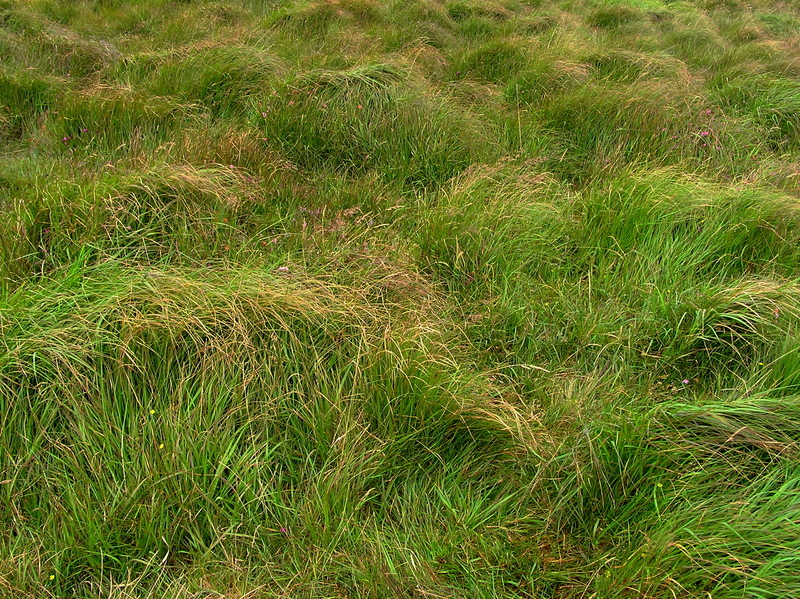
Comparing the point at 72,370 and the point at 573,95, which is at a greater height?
the point at 573,95

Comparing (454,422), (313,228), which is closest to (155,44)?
(313,228)

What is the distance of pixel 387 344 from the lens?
235cm

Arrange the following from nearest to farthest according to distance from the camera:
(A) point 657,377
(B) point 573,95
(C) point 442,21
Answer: (A) point 657,377 < (B) point 573,95 < (C) point 442,21

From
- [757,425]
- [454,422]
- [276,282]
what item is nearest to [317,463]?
[454,422]

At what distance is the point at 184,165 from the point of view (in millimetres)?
3395

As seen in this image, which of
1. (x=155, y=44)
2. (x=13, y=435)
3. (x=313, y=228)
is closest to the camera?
(x=13, y=435)

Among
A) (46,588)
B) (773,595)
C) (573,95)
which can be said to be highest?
(573,95)

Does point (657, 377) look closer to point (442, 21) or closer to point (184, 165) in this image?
point (184, 165)

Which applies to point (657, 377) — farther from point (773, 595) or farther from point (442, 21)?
point (442, 21)

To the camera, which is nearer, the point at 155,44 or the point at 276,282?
the point at 276,282

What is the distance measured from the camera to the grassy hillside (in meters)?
1.84

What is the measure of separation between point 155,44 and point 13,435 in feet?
16.4

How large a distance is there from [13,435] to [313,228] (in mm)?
1707

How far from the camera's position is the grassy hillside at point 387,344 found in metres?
1.84
